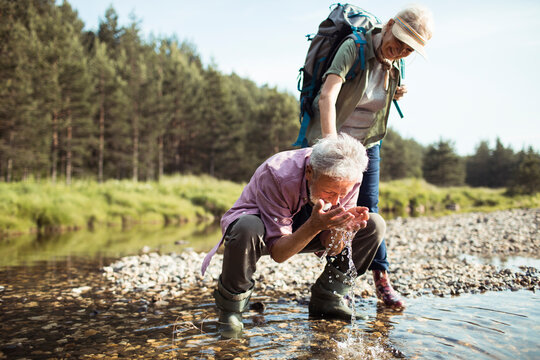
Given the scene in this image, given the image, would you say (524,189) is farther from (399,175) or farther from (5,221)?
(5,221)

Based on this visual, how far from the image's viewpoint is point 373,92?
3102 millimetres

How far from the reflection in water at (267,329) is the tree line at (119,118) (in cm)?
2280

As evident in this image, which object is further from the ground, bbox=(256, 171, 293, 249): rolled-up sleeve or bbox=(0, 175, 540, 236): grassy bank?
bbox=(256, 171, 293, 249): rolled-up sleeve

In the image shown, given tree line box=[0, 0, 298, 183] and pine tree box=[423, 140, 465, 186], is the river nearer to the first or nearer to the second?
tree line box=[0, 0, 298, 183]

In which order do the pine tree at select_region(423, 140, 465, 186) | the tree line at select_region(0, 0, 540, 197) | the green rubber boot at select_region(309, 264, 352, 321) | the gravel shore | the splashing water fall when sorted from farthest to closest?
1. the pine tree at select_region(423, 140, 465, 186)
2. the tree line at select_region(0, 0, 540, 197)
3. the gravel shore
4. the green rubber boot at select_region(309, 264, 352, 321)
5. the splashing water

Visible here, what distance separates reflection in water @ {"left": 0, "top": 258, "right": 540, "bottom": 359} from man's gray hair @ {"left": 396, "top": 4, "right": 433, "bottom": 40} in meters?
2.04

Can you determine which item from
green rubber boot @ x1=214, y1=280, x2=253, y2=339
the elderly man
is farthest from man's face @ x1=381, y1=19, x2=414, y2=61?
green rubber boot @ x1=214, y1=280, x2=253, y2=339

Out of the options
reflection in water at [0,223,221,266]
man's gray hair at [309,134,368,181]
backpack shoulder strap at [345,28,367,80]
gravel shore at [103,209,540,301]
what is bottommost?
reflection in water at [0,223,221,266]

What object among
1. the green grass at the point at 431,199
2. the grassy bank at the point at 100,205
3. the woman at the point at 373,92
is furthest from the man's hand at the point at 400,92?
the green grass at the point at 431,199

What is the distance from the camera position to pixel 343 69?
2.85 m

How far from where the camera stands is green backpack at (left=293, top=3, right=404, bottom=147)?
298 cm

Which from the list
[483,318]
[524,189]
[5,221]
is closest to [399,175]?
[524,189]

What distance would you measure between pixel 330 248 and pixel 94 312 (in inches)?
80.4

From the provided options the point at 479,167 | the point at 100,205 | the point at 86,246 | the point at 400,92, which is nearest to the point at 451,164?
the point at 479,167
